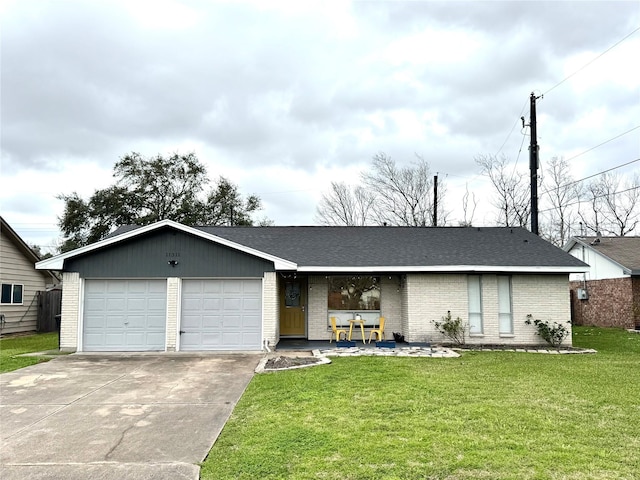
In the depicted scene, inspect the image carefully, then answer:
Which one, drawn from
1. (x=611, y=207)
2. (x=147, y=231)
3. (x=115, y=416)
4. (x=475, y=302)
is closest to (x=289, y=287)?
(x=147, y=231)

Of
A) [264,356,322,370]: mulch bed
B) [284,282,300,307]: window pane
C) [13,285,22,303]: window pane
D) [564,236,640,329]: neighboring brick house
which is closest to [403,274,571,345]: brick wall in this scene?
[284,282,300,307]: window pane

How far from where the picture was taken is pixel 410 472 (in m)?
4.32

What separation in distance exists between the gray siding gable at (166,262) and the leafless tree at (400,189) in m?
20.4

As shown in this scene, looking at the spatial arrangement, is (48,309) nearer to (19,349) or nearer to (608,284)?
(19,349)

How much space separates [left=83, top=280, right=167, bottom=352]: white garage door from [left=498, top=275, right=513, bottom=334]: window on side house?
9.90 metres

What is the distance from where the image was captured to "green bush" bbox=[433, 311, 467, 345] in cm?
1400

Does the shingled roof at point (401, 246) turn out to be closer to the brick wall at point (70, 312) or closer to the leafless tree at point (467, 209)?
the brick wall at point (70, 312)

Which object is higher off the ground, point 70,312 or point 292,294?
point 292,294

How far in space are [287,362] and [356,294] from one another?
540 cm

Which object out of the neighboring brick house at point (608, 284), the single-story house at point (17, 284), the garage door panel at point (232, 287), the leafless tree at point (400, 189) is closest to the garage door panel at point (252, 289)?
the garage door panel at point (232, 287)

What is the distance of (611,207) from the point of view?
33.0m

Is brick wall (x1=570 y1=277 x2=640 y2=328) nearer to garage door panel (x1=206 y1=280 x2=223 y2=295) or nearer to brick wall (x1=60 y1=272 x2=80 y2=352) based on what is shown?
garage door panel (x1=206 y1=280 x2=223 y2=295)

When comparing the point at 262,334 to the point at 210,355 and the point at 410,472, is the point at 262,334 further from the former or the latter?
the point at 410,472

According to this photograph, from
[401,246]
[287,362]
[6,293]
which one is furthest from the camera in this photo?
[6,293]
